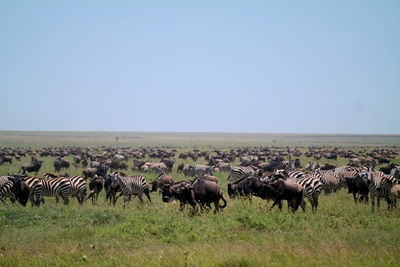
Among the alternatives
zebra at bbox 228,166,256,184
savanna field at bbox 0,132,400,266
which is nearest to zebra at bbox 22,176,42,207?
savanna field at bbox 0,132,400,266

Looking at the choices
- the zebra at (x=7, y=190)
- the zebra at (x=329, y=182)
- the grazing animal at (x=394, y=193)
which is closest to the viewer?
the grazing animal at (x=394, y=193)

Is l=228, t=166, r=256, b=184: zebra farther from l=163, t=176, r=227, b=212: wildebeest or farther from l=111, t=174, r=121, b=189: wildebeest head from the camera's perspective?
l=163, t=176, r=227, b=212: wildebeest

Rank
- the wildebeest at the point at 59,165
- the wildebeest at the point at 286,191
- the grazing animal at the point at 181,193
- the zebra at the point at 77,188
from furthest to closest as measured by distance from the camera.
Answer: the wildebeest at the point at 59,165 < the zebra at the point at 77,188 < the grazing animal at the point at 181,193 < the wildebeest at the point at 286,191

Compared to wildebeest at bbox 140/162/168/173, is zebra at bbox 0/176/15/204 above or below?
above

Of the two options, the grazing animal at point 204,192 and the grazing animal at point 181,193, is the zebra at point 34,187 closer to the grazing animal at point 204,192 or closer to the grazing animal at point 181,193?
the grazing animal at point 181,193

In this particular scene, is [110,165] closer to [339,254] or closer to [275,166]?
[275,166]

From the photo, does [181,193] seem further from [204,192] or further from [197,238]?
[197,238]

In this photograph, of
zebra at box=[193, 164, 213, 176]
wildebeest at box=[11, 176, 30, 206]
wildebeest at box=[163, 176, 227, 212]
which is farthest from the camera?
zebra at box=[193, 164, 213, 176]

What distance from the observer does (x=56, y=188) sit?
17922mm

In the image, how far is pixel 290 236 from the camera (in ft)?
36.0

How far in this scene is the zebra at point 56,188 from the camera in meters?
17.7

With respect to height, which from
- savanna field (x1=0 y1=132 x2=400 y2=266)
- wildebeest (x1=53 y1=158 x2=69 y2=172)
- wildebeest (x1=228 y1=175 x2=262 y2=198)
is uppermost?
wildebeest (x1=228 y1=175 x2=262 y2=198)

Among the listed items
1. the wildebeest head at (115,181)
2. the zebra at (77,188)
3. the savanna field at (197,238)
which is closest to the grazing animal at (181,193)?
the savanna field at (197,238)

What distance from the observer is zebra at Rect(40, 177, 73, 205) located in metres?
17.7
